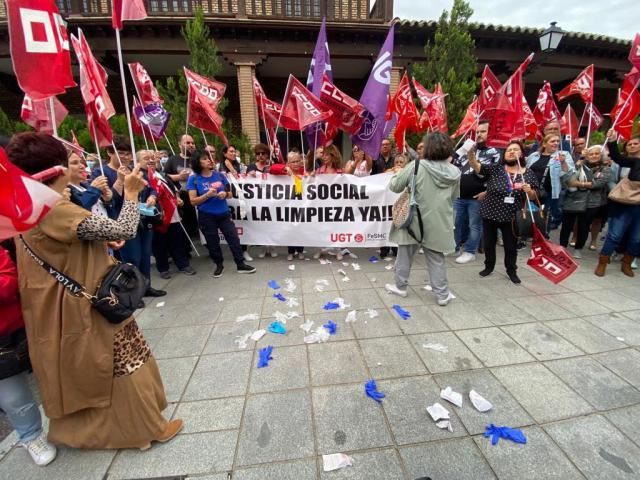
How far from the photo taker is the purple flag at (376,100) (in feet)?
14.5

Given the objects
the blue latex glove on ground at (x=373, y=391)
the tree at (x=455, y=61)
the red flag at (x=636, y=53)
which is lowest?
the blue latex glove on ground at (x=373, y=391)

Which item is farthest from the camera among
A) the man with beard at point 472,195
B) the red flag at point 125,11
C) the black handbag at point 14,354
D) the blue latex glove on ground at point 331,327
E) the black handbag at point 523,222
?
the man with beard at point 472,195

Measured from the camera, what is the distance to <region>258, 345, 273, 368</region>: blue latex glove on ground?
2.72m

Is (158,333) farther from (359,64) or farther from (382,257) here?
(359,64)

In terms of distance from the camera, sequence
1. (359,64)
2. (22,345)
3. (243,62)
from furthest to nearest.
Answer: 1. (359,64)
2. (243,62)
3. (22,345)

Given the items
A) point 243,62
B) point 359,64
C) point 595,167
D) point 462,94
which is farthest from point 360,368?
point 359,64

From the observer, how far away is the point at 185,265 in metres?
5.08

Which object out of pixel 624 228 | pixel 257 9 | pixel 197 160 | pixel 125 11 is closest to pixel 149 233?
pixel 197 160

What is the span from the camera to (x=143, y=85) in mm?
5273

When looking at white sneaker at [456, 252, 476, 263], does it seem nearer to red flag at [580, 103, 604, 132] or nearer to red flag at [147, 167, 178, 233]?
red flag at [580, 103, 604, 132]

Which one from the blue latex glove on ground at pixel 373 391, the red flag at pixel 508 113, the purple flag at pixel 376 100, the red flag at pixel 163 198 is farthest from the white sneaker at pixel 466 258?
the red flag at pixel 163 198

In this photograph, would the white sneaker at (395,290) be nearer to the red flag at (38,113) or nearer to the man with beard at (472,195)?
the man with beard at (472,195)

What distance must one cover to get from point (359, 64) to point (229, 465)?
486 inches

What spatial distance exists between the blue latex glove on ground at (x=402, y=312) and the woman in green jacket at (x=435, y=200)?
1.61 feet
